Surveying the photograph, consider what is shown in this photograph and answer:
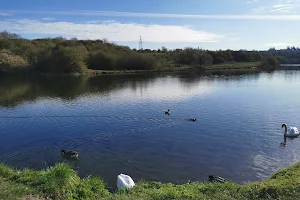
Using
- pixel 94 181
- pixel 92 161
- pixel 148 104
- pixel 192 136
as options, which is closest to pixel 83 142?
pixel 92 161

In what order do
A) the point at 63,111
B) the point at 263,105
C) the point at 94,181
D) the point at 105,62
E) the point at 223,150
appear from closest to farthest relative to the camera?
1. the point at 94,181
2. the point at 223,150
3. the point at 63,111
4. the point at 263,105
5. the point at 105,62

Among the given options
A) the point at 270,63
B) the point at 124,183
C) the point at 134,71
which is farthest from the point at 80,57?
the point at 270,63

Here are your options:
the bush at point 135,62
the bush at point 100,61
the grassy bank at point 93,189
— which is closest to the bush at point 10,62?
the bush at point 100,61

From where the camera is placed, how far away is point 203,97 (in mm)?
38125

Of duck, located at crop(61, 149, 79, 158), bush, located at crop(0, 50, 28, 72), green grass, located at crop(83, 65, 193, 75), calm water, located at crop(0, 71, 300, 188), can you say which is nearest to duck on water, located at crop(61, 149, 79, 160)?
duck, located at crop(61, 149, 79, 158)

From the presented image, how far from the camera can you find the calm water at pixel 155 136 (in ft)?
48.9

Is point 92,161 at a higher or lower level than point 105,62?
lower

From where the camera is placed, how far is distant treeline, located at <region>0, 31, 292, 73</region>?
78500mm

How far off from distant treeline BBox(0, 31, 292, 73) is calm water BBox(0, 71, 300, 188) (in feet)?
146

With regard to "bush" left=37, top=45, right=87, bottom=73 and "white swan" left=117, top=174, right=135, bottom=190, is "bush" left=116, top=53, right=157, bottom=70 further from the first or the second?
"white swan" left=117, top=174, right=135, bottom=190

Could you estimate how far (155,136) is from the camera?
2084 centimetres

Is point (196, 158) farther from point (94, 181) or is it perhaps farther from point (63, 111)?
point (63, 111)

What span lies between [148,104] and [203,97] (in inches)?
347

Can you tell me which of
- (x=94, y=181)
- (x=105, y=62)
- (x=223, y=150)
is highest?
(x=105, y=62)
